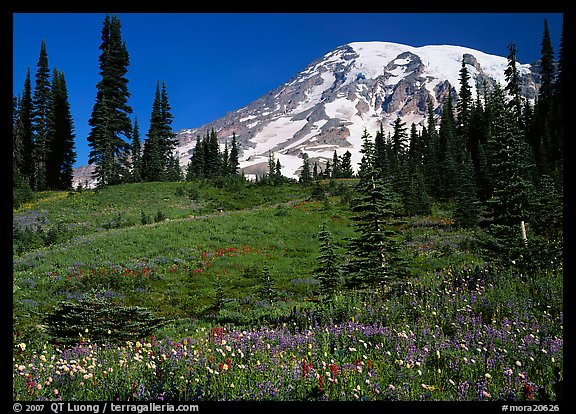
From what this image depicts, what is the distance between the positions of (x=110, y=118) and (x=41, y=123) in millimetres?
13070

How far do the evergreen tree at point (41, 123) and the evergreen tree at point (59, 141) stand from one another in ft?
2.53

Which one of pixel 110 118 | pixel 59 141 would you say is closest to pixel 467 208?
pixel 110 118

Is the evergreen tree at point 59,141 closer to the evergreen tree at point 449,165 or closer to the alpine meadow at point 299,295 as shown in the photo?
the alpine meadow at point 299,295

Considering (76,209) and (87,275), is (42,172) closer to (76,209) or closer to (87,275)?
(76,209)

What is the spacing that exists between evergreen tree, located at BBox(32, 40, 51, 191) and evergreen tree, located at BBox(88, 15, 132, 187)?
8.25 metres

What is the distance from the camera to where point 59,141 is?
59.6 meters

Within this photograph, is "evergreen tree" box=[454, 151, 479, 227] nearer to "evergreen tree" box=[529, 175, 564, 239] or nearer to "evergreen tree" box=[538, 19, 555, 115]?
"evergreen tree" box=[529, 175, 564, 239]

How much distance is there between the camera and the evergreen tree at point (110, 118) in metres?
53.3

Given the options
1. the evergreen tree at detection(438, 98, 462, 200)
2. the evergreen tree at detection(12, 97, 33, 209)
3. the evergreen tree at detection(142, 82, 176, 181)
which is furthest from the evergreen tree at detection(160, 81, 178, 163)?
the evergreen tree at detection(438, 98, 462, 200)

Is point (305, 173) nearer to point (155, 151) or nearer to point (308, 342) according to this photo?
point (155, 151)

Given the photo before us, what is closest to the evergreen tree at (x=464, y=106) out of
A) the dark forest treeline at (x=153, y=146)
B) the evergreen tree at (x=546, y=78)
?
the dark forest treeline at (x=153, y=146)

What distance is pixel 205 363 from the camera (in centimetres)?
363
